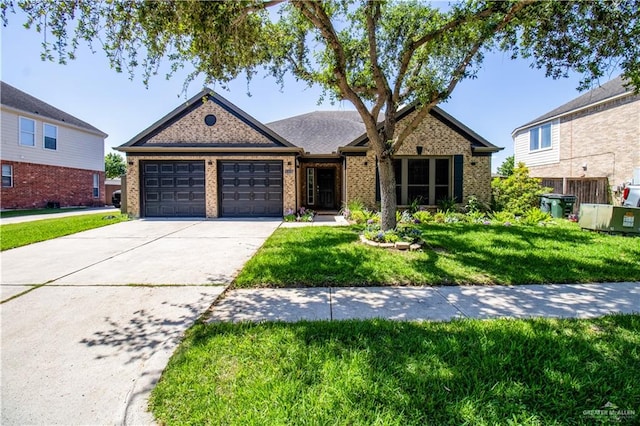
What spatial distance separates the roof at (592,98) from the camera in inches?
598

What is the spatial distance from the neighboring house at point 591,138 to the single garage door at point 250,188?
15482mm

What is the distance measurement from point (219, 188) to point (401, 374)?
13558 mm

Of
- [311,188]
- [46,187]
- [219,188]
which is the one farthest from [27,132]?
[311,188]

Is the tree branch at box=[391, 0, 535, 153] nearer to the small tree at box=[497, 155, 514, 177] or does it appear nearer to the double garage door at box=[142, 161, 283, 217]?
A: the double garage door at box=[142, 161, 283, 217]

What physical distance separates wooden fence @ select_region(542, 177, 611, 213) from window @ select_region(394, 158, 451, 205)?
7.10 m

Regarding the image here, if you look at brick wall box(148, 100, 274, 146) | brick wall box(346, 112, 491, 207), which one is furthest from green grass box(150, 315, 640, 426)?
brick wall box(148, 100, 274, 146)

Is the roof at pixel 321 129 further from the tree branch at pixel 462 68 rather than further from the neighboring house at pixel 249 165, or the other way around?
the tree branch at pixel 462 68

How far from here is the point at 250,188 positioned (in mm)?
14758

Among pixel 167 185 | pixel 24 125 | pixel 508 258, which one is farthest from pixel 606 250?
pixel 24 125

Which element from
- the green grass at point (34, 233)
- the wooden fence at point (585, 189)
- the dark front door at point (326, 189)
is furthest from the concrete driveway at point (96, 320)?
the wooden fence at point (585, 189)

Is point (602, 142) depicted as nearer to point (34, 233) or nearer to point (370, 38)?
point (370, 38)

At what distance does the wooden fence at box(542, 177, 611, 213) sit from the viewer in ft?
50.4

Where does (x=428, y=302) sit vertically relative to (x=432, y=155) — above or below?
below

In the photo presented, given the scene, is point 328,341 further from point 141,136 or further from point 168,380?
point 141,136
